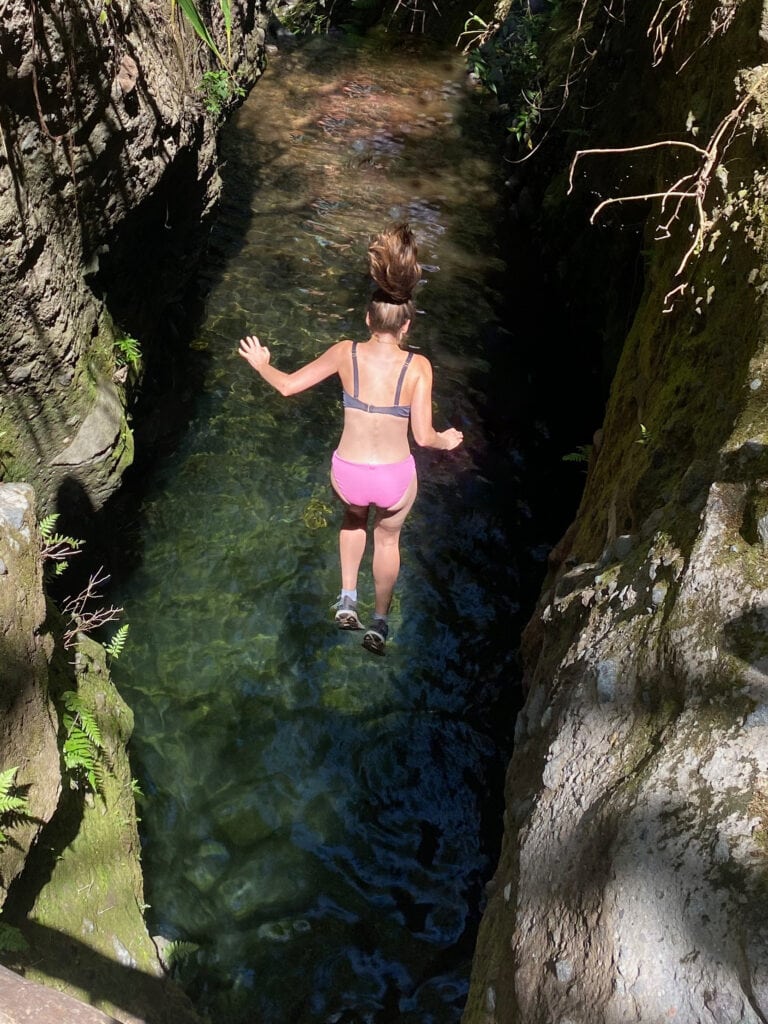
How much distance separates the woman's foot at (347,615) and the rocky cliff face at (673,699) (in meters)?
1.11

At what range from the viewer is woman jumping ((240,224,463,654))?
3.99 m

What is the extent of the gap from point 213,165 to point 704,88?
143 inches

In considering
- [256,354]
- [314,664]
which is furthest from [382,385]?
[314,664]

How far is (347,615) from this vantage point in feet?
15.3

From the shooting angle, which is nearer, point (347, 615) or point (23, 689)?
point (23, 689)

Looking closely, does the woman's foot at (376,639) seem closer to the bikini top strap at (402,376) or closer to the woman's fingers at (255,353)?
the bikini top strap at (402,376)

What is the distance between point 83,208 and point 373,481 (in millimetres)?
2159

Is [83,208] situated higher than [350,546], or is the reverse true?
[83,208]

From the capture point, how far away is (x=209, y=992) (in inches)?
158

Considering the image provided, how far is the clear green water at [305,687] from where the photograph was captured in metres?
4.22

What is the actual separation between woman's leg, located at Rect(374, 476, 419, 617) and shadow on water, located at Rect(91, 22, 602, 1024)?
816mm

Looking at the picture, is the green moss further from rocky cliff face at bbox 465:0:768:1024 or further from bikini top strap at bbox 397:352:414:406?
bikini top strap at bbox 397:352:414:406

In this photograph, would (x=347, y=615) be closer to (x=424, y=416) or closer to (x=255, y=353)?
(x=424, y=416)

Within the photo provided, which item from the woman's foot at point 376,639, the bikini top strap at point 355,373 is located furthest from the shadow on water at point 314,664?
the bikini top strap at point 355,373
